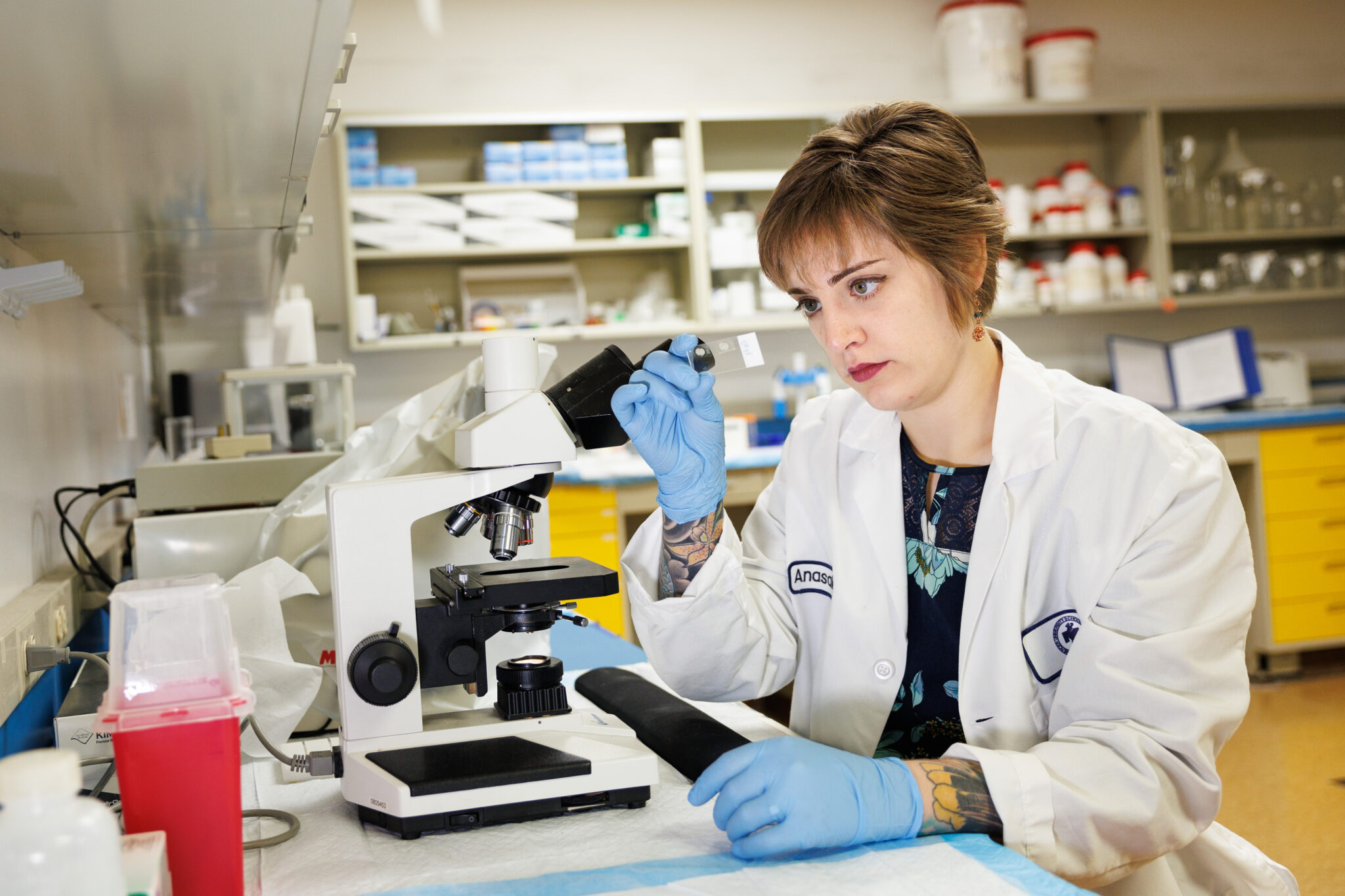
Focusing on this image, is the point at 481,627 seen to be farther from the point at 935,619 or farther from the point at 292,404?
the point at 292,404

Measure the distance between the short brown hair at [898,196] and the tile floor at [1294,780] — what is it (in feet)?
5.29

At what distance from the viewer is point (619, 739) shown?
0.92m

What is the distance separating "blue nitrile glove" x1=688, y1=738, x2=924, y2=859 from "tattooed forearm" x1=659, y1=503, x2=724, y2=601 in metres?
0.32

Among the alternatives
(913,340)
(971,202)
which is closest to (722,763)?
(913,340)

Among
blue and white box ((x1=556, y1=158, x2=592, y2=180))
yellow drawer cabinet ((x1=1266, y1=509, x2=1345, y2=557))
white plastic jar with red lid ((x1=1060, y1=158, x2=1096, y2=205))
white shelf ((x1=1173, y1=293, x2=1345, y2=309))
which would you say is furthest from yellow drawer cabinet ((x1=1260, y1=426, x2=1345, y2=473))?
blue and white box ((x1=556, y1=158, x2=592, y2=180))

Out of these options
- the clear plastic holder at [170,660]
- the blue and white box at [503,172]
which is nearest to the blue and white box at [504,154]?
the blue and white box at [503,172]

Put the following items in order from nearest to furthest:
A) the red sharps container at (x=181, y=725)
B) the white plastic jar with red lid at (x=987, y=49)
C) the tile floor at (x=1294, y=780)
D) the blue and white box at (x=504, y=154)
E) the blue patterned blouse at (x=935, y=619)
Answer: the red sharps container at (x=181, y=725), the blue patterned blouse at (x=935, y=619), the tile floor at (x=1294, y=780), the blue and white box at (x=504, y=154), the white plastic jar with red lid at (x=987, y=49)

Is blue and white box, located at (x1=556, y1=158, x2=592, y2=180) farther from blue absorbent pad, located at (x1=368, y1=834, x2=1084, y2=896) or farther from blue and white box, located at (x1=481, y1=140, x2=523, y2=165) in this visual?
blue absorbent pad, located at (x1=368, y1=834, x2=1084, y2=896)

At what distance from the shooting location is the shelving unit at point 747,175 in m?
3.62

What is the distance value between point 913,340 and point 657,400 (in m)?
0.32

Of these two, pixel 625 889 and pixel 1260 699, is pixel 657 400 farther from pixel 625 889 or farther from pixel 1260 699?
pixel 1260 699

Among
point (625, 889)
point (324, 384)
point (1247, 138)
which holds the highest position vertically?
point (1247, 138)

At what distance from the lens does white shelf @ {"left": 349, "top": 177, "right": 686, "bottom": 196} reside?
138 inches

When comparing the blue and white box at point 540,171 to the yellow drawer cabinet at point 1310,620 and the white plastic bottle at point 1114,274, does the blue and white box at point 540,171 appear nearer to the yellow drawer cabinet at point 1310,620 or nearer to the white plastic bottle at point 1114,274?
the white plastic bottle at point 1114,274
